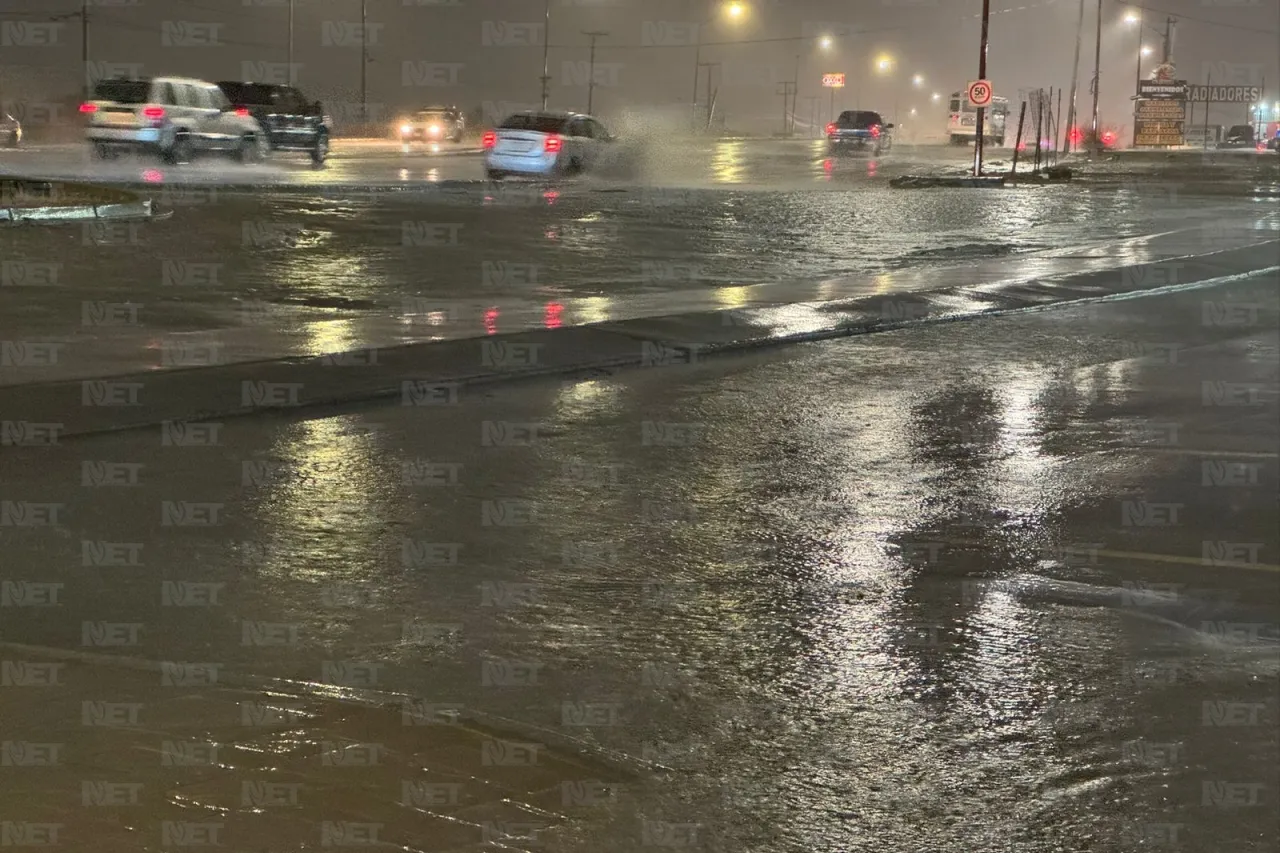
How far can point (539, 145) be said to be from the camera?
34375mm

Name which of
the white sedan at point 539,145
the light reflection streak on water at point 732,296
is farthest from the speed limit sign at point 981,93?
the light reflection streak on water at point 732,296

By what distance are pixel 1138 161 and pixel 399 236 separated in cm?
5291

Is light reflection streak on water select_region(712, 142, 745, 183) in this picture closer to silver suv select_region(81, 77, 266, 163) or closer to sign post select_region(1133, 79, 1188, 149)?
silver suv select_region(81, 77, 266, 163)

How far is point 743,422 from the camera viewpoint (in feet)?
32.9

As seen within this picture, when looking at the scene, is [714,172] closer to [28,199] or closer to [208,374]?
[28,199]

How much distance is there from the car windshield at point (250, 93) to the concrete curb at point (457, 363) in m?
24.3

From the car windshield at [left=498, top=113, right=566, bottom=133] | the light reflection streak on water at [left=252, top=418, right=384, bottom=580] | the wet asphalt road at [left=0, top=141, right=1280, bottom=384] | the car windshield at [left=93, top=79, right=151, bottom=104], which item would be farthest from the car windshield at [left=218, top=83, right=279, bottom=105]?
the light reflection streak on water at [left=252, top=418, right=384, bottom=580]

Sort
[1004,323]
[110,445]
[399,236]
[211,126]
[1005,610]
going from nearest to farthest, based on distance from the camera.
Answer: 1. [1005,610]
2. [110,445]
3. [1004,323]
4. [399,236]
5. [211,126]

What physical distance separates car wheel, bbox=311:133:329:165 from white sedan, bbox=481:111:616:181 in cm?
455

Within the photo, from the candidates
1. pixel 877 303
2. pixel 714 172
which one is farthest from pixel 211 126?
pixel 877 303

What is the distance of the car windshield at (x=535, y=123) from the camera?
115ft

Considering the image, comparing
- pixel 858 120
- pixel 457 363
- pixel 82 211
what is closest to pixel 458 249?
pixel 82 211

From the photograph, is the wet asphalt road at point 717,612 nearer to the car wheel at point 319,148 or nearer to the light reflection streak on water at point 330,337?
the light reflection streak on water at point 330,337

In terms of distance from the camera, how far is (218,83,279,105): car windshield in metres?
37.0
